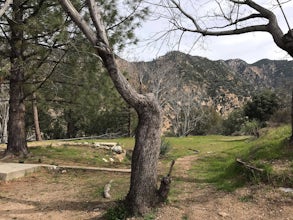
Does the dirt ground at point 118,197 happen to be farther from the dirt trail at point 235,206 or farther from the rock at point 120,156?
the rock at point 120,156

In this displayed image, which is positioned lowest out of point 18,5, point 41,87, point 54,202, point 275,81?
point 54,202

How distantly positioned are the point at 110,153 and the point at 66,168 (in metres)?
4.00

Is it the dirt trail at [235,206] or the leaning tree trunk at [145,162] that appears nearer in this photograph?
the dirt trail at [235,206]

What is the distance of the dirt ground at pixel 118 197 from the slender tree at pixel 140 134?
1.02 ft

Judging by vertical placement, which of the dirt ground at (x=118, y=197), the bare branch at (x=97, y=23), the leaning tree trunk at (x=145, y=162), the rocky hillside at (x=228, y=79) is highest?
the rocky hillside at (x=228, y=79)

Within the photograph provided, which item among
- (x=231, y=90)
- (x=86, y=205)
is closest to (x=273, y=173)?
(x=86, y=205)

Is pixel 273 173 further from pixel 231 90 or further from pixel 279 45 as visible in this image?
pixel 231 90

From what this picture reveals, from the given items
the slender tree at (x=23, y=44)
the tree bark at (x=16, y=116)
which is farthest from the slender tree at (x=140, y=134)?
the tree bark at (x=16, y=116)


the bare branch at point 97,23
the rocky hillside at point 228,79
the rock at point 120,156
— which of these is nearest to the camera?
the bare branch at point 97,23

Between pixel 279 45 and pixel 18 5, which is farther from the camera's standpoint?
pixel 18 5

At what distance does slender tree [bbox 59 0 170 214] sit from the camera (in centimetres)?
506

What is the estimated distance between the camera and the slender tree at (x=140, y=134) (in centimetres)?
506

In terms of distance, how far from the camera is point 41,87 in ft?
37.2

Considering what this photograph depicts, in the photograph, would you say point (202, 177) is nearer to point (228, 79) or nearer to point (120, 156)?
point (120, 156)
